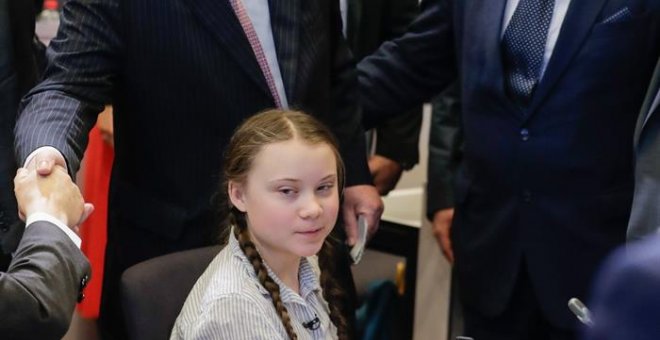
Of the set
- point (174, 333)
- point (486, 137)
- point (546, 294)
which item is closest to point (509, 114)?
point (486, 137)

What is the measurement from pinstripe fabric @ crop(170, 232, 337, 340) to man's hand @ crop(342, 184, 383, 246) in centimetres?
35

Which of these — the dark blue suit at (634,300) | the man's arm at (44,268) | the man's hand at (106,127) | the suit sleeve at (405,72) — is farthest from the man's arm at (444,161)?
the dark blue suit at (634,300)

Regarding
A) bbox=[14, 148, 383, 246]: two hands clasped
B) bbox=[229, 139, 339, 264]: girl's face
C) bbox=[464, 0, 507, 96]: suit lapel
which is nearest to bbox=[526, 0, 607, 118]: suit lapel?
bbox=[464, 0, 507, 96]: suit lapel

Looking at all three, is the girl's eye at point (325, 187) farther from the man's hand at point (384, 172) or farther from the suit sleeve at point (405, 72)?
the man's hand at point (384, 172)

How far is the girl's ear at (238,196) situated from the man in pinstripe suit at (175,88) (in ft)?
0.96

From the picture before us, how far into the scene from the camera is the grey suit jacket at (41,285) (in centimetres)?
141

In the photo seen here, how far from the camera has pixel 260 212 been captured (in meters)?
1.86

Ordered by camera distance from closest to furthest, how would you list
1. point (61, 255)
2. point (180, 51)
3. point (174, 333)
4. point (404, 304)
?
1. point (61, 255)
2. point (174, 333)
3. point (180, 51)
4. point (404, 304)

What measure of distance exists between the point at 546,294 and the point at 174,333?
0.88 meters

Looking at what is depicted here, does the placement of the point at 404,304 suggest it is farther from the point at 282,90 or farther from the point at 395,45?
the point at 282,90

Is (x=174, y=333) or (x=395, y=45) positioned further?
(x=395, y=45)

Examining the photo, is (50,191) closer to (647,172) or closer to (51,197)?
(51,197)

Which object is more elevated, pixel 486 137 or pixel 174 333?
pixel 486 137

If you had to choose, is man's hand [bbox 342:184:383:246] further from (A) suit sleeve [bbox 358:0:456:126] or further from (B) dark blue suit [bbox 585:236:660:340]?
(B) dark blue suit [bbox 585:236:660:340]
